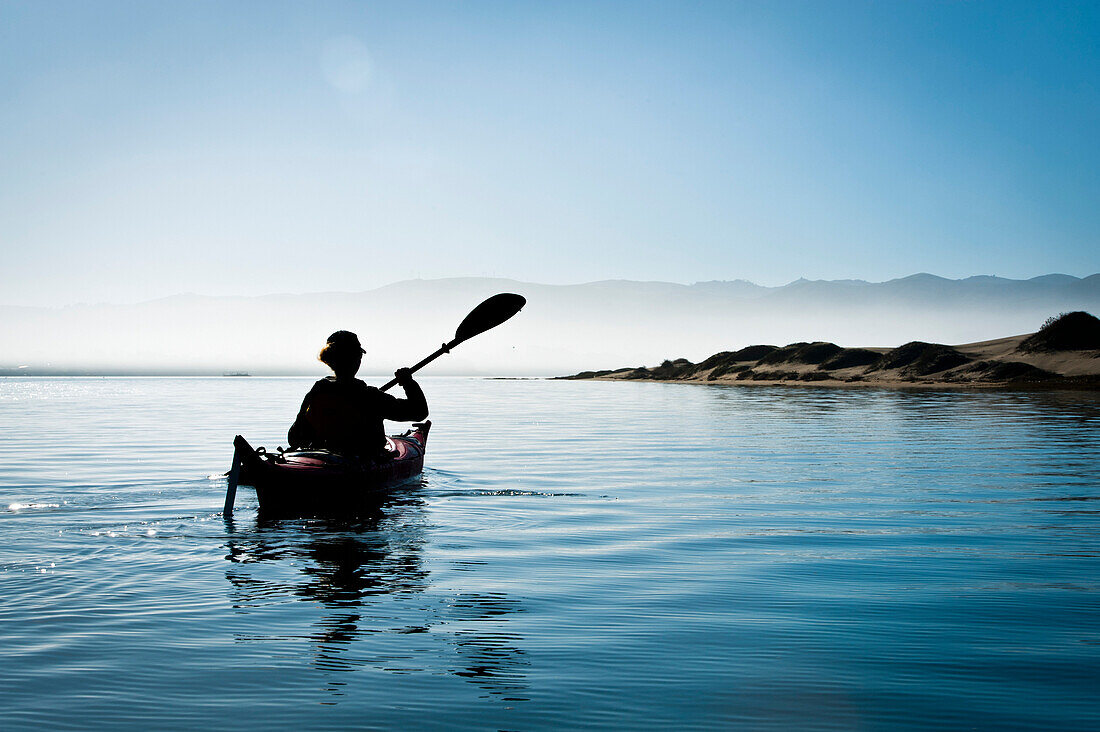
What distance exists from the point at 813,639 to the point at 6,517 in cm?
1049

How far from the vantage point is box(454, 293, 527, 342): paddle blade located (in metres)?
15.4

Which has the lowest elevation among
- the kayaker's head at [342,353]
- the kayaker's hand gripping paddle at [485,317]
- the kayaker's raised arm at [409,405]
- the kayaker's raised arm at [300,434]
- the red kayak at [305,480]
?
the red kayak at [305,480]

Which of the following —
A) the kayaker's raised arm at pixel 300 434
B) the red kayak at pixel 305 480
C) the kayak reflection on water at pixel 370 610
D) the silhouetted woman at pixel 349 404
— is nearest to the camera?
the kayak reflection on water at pixel 370 610

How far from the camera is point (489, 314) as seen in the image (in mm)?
15766

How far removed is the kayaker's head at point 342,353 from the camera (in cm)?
1167

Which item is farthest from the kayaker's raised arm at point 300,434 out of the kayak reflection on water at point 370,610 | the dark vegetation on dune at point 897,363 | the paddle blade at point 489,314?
the dark vegetation on dune at point 897,363

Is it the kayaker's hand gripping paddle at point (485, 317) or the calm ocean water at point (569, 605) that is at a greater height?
the kayaker's hand gripping paddle at point (485, 317)

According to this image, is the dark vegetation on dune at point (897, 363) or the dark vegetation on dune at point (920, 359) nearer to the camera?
the dark vegetation on dune at point (897, 363)

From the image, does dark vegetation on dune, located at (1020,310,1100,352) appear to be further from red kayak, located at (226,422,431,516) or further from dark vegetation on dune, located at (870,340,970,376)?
red kayak, located at (226,422,431,516)

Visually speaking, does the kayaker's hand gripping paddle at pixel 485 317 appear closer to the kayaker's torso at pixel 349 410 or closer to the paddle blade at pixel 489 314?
the paddle blade at pixel 489 314

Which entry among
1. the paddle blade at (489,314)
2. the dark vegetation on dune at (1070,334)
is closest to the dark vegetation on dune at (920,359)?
the dark vegetation on dune at (1070,334)

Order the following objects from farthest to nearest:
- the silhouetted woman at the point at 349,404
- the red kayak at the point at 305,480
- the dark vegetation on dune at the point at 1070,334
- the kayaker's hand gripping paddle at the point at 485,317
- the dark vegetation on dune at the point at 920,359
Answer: the dark vegetation on dune at the point at 920,359
the dark vegetation on dune at the point at 1070,334
the kayaker's hand gripping paddle at the point at 485,317
the silhouetted woman at the point at 349,404
the red kayak at the point at 305,480

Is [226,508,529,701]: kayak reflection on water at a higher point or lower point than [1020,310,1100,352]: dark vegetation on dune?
lower

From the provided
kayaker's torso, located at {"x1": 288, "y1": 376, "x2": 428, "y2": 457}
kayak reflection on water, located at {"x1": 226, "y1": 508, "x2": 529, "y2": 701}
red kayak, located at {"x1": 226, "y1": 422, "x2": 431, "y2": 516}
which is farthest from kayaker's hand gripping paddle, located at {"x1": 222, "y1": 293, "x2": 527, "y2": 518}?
kayak reflection on water, located at {"x1": 226, "y1": 508, "x2": 529, "y2": 701}
